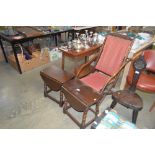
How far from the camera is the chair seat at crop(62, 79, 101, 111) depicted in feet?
5.18

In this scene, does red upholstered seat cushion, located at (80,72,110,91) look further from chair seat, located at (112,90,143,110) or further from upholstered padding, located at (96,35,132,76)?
chair seat, located at (112,90,143,110)

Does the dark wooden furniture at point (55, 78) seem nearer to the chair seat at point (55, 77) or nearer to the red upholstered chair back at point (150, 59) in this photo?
the chair seat at point (55, 77)

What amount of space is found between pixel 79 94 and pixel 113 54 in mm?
800

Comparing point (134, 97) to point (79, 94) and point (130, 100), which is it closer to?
point (130, 100)

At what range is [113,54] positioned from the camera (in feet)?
6.67

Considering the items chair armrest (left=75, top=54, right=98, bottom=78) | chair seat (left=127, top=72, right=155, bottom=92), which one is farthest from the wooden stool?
chair armrest (left=75, top=54, right=98, bottom=78)

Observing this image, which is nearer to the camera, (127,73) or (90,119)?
(90,119)

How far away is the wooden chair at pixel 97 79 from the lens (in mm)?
1631

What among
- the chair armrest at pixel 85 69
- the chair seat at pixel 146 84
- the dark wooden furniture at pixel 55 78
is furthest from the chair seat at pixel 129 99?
the dark wooden furniture at pixel 55 78

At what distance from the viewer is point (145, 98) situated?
2256 mm
